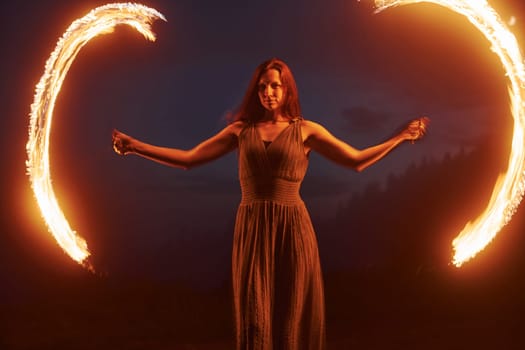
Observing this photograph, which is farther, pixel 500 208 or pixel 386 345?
pixel 386 345

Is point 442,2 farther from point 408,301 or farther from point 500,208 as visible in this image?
point 408,301

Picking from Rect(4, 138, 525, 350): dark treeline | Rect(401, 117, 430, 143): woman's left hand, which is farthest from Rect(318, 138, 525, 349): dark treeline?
Rect(401, 117, 430, 143): woman's left hand

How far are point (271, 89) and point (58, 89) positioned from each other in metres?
Result: 1.94

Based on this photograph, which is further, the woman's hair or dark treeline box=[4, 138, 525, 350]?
dark treeline box=[4, 138, 525, 350]

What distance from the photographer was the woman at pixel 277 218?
12.2ft

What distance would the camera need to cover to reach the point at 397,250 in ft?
20.0

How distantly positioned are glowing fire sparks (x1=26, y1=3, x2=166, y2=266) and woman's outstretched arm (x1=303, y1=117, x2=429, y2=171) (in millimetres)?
1668

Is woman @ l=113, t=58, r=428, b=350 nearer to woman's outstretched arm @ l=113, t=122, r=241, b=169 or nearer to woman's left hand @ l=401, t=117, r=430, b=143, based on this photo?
woman's left hand @ l=401, t=117, r=430, b=143

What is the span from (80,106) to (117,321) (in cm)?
220

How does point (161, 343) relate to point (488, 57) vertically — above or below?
below

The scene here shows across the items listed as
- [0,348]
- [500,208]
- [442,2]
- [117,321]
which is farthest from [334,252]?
[0,348]

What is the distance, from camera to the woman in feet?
12.2

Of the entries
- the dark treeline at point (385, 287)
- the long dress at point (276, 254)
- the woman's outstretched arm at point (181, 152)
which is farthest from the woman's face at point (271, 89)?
the dark treeline at point (385, 287)

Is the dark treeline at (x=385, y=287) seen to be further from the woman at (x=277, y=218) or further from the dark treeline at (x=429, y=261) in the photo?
the woman at (x=277, y=218)
